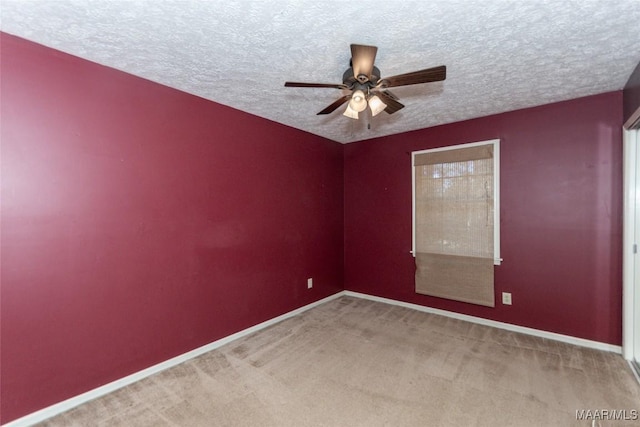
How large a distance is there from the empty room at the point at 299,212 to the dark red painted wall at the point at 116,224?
0.05 ft

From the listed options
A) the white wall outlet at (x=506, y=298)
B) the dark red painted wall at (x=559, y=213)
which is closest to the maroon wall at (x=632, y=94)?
the dark red painted wall at (x=559, y=213)

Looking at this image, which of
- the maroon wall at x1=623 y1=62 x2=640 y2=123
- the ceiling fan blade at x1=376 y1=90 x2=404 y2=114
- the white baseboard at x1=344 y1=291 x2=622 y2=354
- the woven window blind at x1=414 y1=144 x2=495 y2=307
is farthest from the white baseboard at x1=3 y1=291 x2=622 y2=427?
the ceiling fan blade at x1=376 y1=90 x2=404 y2=114

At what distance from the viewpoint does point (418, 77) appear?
167 cm

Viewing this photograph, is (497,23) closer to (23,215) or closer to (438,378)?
(438,378)

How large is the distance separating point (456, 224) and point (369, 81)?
91.3 inches

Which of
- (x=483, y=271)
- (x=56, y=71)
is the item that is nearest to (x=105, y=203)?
(x=56, y=71)

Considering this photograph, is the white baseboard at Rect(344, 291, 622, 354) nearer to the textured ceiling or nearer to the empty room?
the empty room

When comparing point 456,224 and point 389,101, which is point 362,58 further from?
point 456,224

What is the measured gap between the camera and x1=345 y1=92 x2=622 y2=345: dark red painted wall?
2.60 meters

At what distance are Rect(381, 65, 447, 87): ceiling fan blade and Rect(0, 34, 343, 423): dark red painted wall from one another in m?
1.77

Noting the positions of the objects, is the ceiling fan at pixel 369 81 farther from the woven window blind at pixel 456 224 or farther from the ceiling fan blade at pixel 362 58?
the woven window blind at pixel 456 224

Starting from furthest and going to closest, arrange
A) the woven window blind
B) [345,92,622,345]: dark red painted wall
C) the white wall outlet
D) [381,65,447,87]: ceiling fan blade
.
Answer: the woven window blind → the white wall outlet → [345,92,622,345]: dark red painted wall → [381,65,447,87]: ceiling fan blade

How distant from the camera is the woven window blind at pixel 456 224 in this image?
10.5ft

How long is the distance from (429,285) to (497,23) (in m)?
2.85
